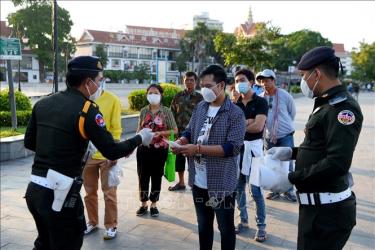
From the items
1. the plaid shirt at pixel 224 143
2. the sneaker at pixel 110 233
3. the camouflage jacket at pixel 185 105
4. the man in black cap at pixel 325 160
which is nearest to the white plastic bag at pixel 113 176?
the sneaker at pixel 110 233

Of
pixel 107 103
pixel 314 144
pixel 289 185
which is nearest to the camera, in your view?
pixel 314 144

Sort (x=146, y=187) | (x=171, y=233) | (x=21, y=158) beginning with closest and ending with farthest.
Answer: (x=171, y=233) → (x=146, y=187) → (x=21, y=158)

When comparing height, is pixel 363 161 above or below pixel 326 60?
below

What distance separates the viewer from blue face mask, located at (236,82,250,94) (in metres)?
4.35

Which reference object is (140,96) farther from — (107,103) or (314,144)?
(314,144)

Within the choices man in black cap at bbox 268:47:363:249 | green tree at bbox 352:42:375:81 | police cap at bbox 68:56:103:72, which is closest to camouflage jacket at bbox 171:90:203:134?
police cap at bbox 68:56:103:72

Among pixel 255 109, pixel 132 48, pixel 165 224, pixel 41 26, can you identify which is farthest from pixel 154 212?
pixel 132 48

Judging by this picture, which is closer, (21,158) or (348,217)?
(348,217)

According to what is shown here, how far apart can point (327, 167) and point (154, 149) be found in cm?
293

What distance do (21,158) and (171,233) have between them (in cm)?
471

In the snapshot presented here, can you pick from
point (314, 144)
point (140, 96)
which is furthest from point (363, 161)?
point (140, 96)

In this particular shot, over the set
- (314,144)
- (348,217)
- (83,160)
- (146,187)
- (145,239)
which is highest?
(314,144)

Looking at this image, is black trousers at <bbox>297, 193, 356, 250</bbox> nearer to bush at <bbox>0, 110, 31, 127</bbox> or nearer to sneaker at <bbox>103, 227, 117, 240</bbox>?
sneaker at <bbox>103, 227, 117, 240</bbox>

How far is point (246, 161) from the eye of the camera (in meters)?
4.44
